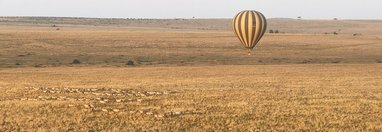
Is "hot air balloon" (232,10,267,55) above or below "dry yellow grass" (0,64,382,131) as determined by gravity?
above

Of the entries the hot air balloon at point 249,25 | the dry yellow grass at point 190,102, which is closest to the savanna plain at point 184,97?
the dry yellow grass at point 190,102

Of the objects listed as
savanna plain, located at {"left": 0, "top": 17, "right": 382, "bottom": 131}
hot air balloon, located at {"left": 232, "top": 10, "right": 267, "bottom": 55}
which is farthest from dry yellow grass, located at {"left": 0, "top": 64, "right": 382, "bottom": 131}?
hot air balloon, located at {"left": 232, "top": 10, "right": 267, "bottom": 55}

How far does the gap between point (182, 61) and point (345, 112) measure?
35.9m

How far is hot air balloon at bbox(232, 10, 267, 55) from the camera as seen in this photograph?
1762 inches

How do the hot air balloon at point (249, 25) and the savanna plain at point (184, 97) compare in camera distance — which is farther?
the hot air balloon at point (249, 25)

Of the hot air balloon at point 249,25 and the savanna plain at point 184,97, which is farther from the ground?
the hot air balloon at point 249,25

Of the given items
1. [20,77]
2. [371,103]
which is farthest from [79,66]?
[371,103]

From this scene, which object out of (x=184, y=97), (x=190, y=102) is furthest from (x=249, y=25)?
(x=190, y=102)

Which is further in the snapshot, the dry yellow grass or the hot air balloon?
the hot air balloon

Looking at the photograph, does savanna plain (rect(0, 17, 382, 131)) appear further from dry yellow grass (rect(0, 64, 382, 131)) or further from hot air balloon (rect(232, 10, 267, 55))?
hot air balloon (rect(232, 10, 267, 55))

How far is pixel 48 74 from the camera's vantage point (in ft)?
138

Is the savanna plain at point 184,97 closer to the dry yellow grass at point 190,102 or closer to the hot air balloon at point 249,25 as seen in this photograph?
the dry yellow grass at point 190,102

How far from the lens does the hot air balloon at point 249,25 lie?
44.8m

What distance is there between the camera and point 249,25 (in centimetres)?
4494
